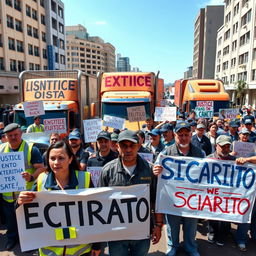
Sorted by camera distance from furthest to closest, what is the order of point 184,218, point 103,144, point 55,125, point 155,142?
1. point 55,125
2. point 155,142
3. point 103,144
4. point 184,218

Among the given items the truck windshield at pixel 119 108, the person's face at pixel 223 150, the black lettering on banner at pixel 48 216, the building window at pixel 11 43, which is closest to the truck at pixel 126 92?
the truck windshield at pixel 119 108

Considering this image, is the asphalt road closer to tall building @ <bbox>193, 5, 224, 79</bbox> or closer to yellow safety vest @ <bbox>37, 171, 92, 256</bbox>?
yellow safety vest @ <bbox>37, 171, 92, 256</bbox>

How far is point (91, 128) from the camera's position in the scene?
5.76 meters

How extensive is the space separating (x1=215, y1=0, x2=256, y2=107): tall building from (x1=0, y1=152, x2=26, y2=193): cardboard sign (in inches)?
1413

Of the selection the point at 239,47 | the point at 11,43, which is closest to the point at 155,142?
the point at 11,43

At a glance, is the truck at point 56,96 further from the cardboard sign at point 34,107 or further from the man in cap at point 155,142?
the man in cap at point 155,142

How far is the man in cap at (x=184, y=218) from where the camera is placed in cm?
334

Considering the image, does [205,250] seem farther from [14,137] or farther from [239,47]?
[239,47]

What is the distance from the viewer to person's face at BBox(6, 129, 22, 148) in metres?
3.51

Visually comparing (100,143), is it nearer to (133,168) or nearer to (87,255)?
(133,168)

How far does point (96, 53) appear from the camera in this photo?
376ft

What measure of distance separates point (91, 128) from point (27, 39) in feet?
114

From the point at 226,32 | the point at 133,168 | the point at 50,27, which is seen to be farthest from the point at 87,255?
the point at 226,32

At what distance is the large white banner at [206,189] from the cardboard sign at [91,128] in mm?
2837
